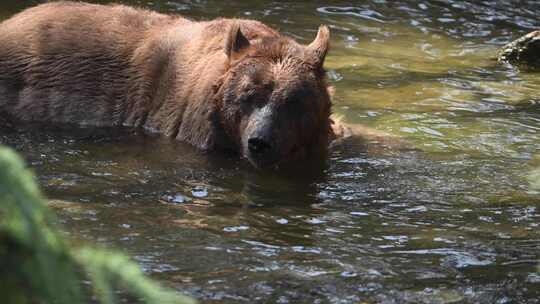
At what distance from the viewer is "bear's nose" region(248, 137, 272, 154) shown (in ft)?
23.1

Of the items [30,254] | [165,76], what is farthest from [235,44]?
[30,254]

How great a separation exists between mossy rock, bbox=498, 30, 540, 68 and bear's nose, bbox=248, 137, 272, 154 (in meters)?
4.96

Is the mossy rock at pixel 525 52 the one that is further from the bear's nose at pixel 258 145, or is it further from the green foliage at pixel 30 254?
the green foliage at pixel 30 254

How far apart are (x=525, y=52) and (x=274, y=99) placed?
474 centimetres

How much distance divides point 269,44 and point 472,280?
3502mm

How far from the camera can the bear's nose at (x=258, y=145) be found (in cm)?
704

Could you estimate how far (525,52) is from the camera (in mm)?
10953

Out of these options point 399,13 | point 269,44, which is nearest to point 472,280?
point 269,44

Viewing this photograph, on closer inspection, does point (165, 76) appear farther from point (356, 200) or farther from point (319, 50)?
point (356, 200)

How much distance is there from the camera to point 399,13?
13.3m

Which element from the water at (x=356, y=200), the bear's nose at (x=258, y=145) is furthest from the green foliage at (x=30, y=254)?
the bear's nose at (x=258, y=145)

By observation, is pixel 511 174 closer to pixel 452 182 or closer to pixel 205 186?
pixel 452 182

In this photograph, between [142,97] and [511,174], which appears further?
[142,97]

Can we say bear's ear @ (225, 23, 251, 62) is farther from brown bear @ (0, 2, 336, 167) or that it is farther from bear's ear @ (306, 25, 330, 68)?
bear's ear @ (306, 25, 330, 68)
